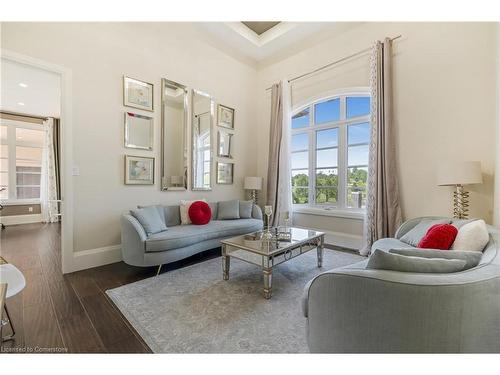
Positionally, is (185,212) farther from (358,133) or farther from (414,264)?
(358,133)

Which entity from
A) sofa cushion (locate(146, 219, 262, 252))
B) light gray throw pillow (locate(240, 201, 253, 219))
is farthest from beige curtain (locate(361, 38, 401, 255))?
light gray throw pillow (locate(240, 201, 253, 219))

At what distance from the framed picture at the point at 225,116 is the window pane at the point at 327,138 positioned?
1718mm

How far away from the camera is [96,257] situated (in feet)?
9.39

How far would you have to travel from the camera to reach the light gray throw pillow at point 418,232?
2175mm

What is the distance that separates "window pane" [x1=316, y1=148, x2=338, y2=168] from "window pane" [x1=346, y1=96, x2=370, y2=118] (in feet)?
2.15

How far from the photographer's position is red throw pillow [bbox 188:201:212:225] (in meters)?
3.33

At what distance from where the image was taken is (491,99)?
2539mm

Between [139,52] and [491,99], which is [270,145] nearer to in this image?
[139,52]

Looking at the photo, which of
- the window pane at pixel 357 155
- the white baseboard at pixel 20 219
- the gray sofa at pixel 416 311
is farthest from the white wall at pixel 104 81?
the white baseboard at pixel 20 219

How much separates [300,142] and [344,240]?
6.63 ft

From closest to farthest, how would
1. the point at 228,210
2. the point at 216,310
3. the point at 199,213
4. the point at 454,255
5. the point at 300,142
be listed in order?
the point at 454,255 < the point at 216,310 < the point at 199,213 < the point at 228,210 < the point at 300,142

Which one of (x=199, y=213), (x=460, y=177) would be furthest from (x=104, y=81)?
(x=460, y=177)

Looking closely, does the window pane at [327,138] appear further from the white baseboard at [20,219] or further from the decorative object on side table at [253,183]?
the white baseboard at [20,219]
